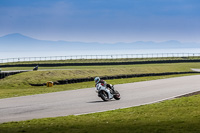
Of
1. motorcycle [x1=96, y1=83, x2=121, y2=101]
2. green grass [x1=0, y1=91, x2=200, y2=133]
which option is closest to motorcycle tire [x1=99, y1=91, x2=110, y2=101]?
motorcycle [x1=96, y1=83, x2=121, y2=101]

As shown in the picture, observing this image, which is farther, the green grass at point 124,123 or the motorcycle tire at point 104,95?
the motorcycle tire at point 104,95

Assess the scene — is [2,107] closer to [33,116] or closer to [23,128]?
[33,116]

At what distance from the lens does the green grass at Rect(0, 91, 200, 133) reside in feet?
41.0

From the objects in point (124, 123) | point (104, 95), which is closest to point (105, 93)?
point (104, 95)

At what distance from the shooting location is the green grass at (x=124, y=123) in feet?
41.0

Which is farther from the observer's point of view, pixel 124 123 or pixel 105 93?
pixel 105 93

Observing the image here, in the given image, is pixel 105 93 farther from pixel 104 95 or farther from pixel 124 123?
pixel 124 123

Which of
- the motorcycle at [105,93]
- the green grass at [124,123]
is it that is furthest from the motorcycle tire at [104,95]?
the green grass at [124,123]

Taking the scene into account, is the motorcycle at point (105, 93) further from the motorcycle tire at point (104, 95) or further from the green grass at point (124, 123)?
the green grass at point (124, 123)

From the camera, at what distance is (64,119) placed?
1616cm

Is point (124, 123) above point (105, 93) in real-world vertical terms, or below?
below

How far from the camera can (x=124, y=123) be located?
1421 centimetres

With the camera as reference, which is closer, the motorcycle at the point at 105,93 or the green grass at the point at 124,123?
the green grass at the point at 124,123

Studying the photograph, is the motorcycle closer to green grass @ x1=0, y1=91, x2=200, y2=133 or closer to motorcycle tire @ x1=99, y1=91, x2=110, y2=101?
motorcycle tire @ x1=99, y1=91, x2=110, y2=101
